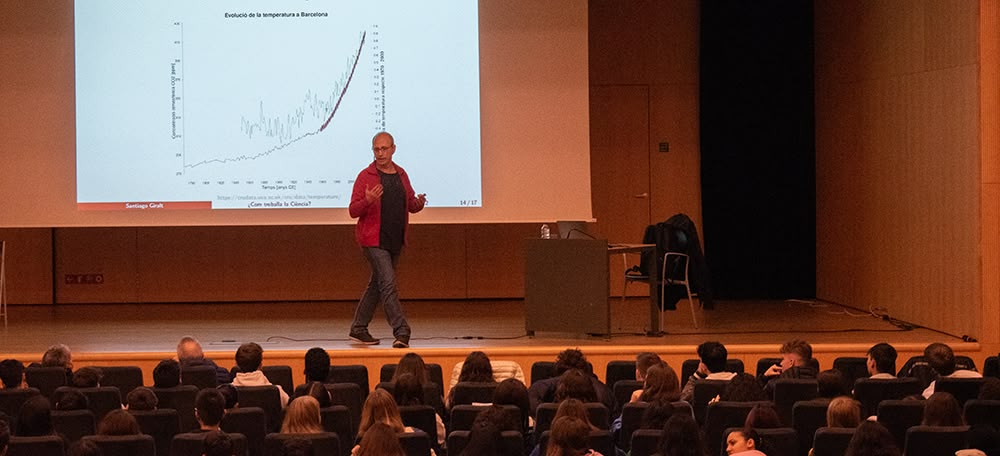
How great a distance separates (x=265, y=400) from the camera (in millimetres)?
6504

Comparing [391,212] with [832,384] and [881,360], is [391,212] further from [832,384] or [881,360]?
[832,384]

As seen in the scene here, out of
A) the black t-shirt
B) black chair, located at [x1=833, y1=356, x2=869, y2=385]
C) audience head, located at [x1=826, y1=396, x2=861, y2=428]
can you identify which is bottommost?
black chair, located at [x1=833, y1=356, x2=869, y2=385]

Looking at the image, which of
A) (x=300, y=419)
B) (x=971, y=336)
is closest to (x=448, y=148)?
(x=971, y=336)

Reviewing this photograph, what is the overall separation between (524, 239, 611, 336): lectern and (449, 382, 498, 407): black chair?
289 centimetres

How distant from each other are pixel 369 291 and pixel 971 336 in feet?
14.2

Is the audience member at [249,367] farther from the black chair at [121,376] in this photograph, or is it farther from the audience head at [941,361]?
the audience head at [941,361]

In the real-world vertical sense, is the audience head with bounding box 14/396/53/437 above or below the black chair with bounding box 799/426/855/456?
above

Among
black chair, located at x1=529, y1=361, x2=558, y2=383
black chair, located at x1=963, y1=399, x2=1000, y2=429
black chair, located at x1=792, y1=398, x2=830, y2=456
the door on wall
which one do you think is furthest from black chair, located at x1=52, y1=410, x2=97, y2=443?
the door on wall

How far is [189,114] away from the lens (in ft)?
34.6

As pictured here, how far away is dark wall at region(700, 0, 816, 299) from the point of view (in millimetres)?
12539

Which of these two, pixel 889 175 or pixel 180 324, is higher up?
pixel 889 175

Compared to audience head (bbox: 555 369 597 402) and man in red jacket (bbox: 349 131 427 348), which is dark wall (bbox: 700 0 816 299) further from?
audience head (bbox: 555 369 597 402)

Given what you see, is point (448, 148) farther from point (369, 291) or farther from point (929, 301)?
point (929, 301)

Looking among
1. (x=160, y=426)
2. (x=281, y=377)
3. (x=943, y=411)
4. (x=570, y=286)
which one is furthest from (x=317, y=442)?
(x=570, y=286)
